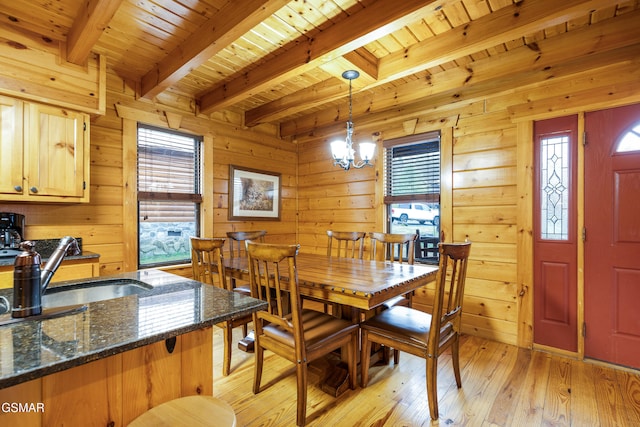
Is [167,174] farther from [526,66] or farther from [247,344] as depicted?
[526,66]

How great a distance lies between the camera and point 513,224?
9.59 feet

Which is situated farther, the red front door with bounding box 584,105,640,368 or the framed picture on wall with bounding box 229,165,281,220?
the framed picture on wall with bounding box 229,165,281,220

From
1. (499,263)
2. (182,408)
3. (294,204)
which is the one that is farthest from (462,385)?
(294,204)

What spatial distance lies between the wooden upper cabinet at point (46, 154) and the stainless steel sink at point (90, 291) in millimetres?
1413

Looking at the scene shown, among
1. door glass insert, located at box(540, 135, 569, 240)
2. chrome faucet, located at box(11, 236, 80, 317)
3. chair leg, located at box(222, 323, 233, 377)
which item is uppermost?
door glass insert, located at box(540, 135, 569, 240)

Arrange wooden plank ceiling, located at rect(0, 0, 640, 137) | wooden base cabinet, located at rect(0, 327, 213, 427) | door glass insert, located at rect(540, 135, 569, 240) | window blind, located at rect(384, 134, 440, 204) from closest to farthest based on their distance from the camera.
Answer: wooden base cabinet, located at rect(0, 327, 213, 427) → wooden plank ceiling, located at rect(0, 0, 640, 137) → door glass insert, located at rect(540, 135, 569, 240) → window blind, located at rect(384, 134, 440, 204)

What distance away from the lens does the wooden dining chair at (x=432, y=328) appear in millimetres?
1850

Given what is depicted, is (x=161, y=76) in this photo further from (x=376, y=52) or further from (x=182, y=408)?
(x=182, y=408)

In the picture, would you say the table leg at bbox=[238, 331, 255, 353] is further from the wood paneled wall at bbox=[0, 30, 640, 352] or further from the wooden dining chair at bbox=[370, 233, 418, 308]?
the wood paneled wall at bbox=[0, 30, 640, 352]

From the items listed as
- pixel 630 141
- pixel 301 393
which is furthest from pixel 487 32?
pixel 301 393

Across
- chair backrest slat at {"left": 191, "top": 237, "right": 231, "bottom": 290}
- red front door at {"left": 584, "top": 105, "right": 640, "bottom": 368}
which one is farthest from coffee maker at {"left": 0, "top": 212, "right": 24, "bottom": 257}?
red front door at {"left": 584, "top": 105, "right": 640, "bottom": 368}

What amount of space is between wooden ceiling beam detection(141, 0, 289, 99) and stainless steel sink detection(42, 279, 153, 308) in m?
1.59

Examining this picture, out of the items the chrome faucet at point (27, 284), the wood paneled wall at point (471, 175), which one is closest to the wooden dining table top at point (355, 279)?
the wood paneled wall at point (471, 175)

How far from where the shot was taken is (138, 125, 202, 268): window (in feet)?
10.4
